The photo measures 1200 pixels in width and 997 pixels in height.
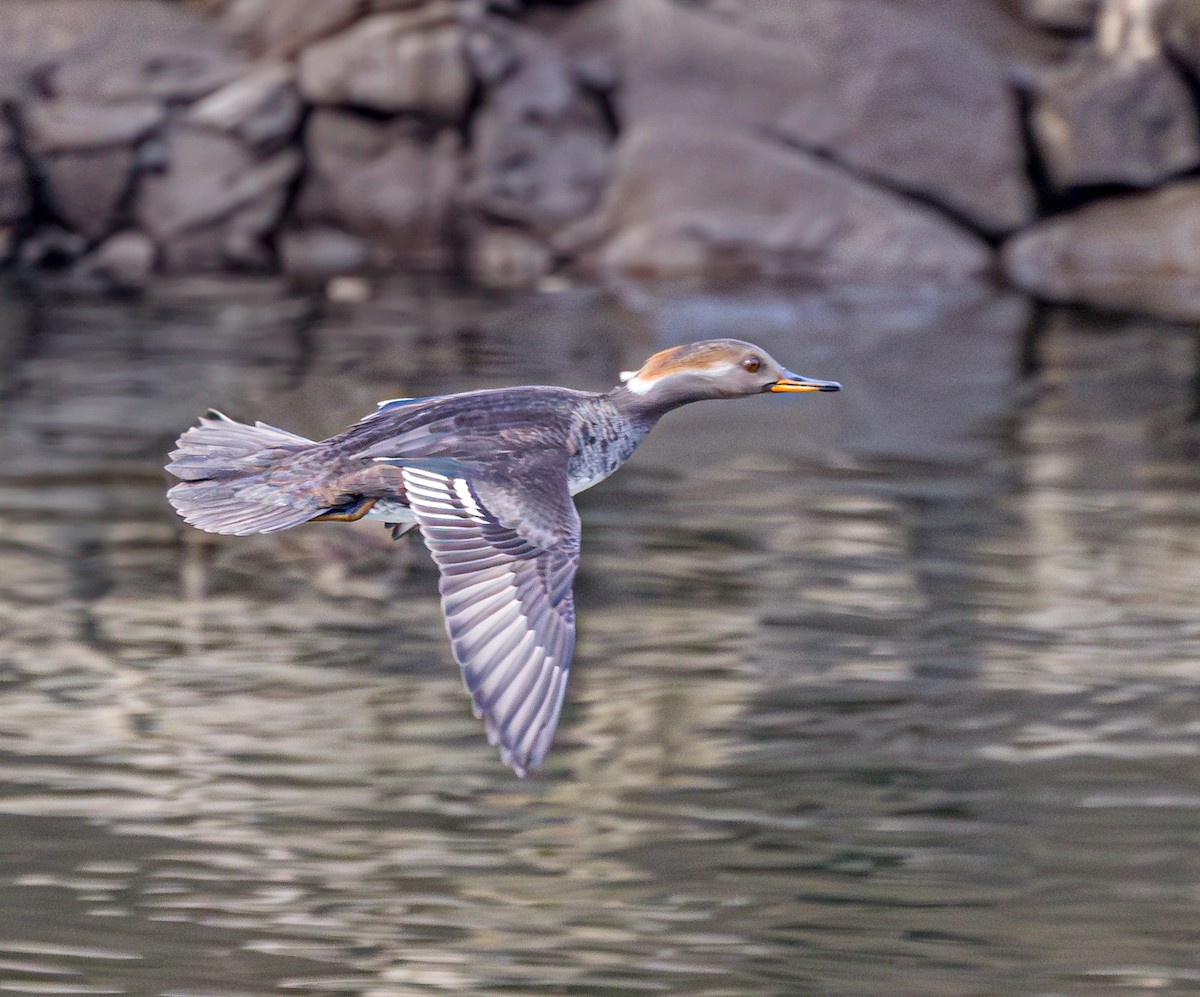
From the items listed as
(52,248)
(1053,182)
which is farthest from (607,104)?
(52,248)

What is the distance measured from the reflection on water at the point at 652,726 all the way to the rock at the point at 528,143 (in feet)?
10.2

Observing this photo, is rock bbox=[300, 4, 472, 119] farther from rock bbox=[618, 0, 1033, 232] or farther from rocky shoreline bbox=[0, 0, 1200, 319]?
rock bbox=[618, 0, 1033, 232]

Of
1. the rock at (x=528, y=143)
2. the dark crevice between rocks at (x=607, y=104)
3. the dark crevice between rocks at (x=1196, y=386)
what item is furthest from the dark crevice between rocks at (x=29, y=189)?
the dark crevice between rocks at (x=1196, y=386)

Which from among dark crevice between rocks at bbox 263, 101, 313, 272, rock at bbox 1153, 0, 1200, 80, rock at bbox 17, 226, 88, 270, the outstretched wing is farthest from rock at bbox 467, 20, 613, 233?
the outstretched wing

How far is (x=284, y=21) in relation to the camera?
14.1 meters

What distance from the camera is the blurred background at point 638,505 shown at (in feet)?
16.5

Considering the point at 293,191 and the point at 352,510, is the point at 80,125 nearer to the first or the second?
the point at 293,191

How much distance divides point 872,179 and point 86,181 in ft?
16.8

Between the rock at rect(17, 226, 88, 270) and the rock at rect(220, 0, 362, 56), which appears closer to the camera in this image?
the rock at rect(17, 226, 88, 270)

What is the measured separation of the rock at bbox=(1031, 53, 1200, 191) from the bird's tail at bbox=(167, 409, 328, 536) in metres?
10.3

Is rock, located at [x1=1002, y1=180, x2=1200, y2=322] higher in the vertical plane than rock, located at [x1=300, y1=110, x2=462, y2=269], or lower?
lower

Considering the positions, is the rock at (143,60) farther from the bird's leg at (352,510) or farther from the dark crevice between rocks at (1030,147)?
the bird's leg at (352,510)

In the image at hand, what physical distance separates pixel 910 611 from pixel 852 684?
895 millimetres

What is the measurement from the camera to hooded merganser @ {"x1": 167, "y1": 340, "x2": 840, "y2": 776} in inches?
145
